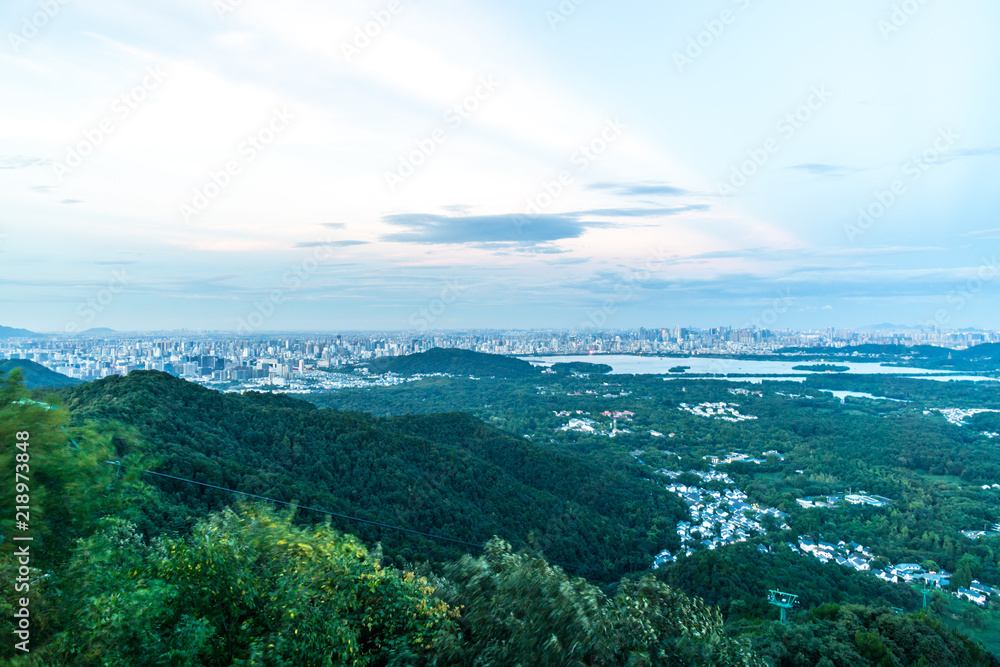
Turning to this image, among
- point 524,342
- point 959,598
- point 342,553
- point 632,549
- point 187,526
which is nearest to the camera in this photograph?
point 342,553

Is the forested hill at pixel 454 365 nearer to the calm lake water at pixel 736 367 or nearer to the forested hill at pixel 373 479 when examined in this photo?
the calm lake water at pixel 736 367

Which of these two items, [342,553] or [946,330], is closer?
[342,553]

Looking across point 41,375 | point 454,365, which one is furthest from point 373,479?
point 454,365

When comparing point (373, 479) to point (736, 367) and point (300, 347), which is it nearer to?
point (300, 347)

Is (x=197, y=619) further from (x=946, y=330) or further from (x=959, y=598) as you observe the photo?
(x=946, y=330)

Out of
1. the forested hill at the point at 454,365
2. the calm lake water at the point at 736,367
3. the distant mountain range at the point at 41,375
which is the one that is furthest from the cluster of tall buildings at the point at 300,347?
the calm lake water at the point at 736,367

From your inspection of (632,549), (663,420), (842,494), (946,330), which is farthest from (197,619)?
(946,330)
